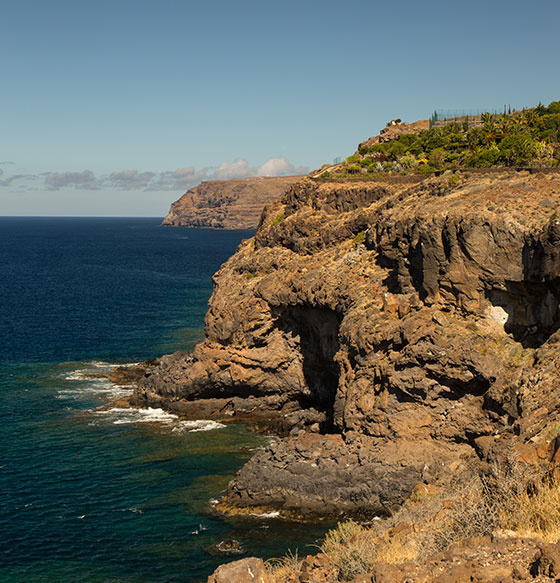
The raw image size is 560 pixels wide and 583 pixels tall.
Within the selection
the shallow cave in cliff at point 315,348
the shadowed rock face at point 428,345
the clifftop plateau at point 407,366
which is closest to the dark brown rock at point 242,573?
the clifftop plateau at point 407,366

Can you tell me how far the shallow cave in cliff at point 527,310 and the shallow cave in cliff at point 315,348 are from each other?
15.7m

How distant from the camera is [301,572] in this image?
19781mm

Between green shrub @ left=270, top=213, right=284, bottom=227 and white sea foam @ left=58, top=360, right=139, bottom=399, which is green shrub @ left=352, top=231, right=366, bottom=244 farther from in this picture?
white sea foam @ left=58, top=360, right=139, bottom=399

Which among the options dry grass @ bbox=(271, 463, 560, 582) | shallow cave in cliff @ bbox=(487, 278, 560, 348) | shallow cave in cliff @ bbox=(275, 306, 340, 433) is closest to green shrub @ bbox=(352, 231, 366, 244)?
shallow cave in cliff @ bbox=(275, 306, 340, 433)

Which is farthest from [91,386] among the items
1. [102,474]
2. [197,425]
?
[102,474]

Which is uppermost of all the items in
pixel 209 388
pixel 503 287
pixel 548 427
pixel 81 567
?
pixel 503 287

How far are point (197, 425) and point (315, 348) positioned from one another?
40.2ft

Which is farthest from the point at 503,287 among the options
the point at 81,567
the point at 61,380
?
the point at 61,380

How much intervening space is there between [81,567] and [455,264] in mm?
27611

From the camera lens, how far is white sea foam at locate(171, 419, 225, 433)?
52875 millimetres

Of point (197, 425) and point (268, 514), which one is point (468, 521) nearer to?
point (268, 514)

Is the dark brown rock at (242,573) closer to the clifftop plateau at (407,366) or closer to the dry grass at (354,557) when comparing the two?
the clifftop plateau at (407,366)

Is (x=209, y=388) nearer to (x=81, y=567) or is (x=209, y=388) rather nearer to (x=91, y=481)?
(x=91, y=481)

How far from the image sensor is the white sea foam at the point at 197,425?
52875 millimetres
